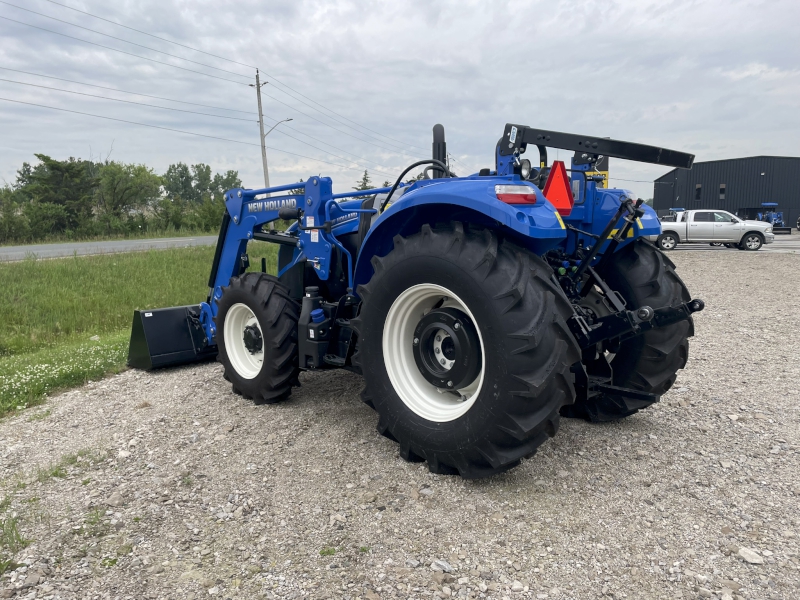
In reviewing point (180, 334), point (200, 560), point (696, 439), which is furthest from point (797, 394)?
point (180, 334)

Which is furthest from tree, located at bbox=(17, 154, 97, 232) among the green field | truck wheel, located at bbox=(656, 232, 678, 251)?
truck wheel, located at bbox=(656, 232, 678, 251)

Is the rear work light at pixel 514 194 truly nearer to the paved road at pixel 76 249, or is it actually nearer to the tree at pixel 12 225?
the paved road at pixel 76 249

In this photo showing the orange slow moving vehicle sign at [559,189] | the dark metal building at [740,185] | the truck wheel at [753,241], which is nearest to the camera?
the orange slow moving vehicle sign at [559,189]

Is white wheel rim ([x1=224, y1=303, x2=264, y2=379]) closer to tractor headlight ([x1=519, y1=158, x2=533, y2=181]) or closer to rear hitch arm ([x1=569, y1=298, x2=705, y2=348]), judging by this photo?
tractor headlight ([x1=519, y1=158, x2=533, y2=181])

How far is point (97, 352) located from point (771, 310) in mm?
8595

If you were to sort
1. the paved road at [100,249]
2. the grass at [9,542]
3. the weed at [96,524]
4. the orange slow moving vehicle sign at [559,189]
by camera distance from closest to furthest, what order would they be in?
the grass at [9,542] < the weed at [96,524] < the orange slow moving vehicle sign at [559,189] < the paved road at [100,249]

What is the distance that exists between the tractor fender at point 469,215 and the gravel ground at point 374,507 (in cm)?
125

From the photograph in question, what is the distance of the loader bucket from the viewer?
18.0 ft

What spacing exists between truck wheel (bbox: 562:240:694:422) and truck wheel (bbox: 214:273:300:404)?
222cm

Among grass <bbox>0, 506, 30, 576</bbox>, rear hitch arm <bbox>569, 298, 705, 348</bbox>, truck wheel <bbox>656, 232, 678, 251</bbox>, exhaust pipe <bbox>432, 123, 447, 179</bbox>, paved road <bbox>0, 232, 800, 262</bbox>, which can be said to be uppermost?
exhaust pipe <bbox>432, 123, 447, 179</bbox>

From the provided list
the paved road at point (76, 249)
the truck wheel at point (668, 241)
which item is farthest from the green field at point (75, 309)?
the truck wheel at point (668, 241)

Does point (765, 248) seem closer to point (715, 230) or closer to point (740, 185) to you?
point (715, 230)

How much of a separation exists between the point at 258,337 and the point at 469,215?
85.3 inches

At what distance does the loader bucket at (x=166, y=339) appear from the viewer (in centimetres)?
549
